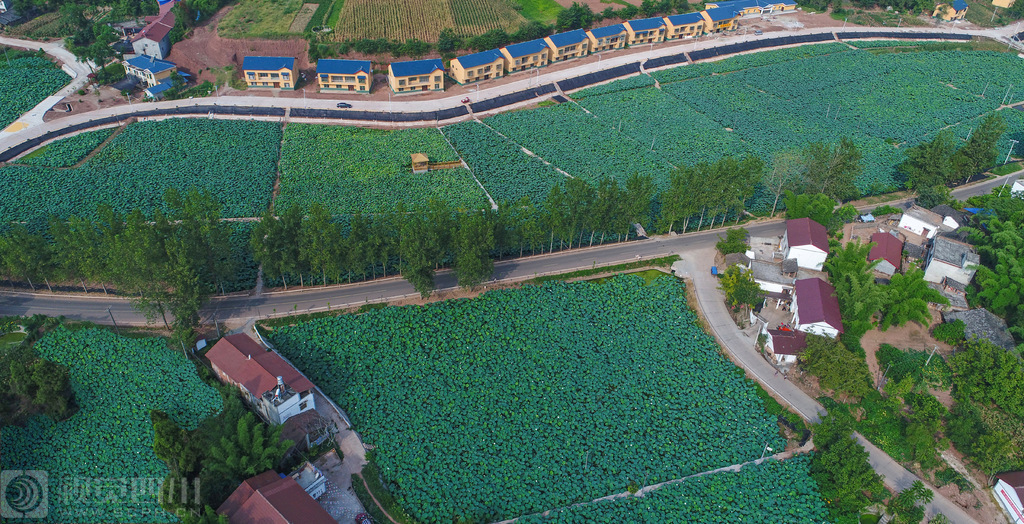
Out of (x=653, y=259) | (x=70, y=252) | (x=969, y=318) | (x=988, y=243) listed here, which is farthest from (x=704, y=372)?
(x=70, y=252)

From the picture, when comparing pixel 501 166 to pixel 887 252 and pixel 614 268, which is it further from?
pixel 887 252

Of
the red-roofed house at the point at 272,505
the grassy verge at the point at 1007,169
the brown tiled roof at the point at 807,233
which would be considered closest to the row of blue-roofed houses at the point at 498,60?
the grassy verge at the point at 1007,169

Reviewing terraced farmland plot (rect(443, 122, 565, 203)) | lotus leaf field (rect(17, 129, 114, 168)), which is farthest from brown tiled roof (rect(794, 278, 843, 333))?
lotus leaf field (rect(17, 129, 114, 168))

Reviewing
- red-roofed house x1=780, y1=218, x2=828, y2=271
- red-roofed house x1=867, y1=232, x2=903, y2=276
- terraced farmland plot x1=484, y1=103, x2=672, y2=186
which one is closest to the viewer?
red-roofed house x1=780, y1=218, x2=828, y2=271

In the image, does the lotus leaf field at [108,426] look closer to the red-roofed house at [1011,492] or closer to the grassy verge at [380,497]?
the grassy verge at [380,497]

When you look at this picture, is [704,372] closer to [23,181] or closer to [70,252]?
[70,252]

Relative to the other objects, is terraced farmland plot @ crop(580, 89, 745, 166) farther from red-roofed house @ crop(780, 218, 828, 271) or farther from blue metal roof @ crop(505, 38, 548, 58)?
red-roofed house @ crop(780, 218, 828, 271)
